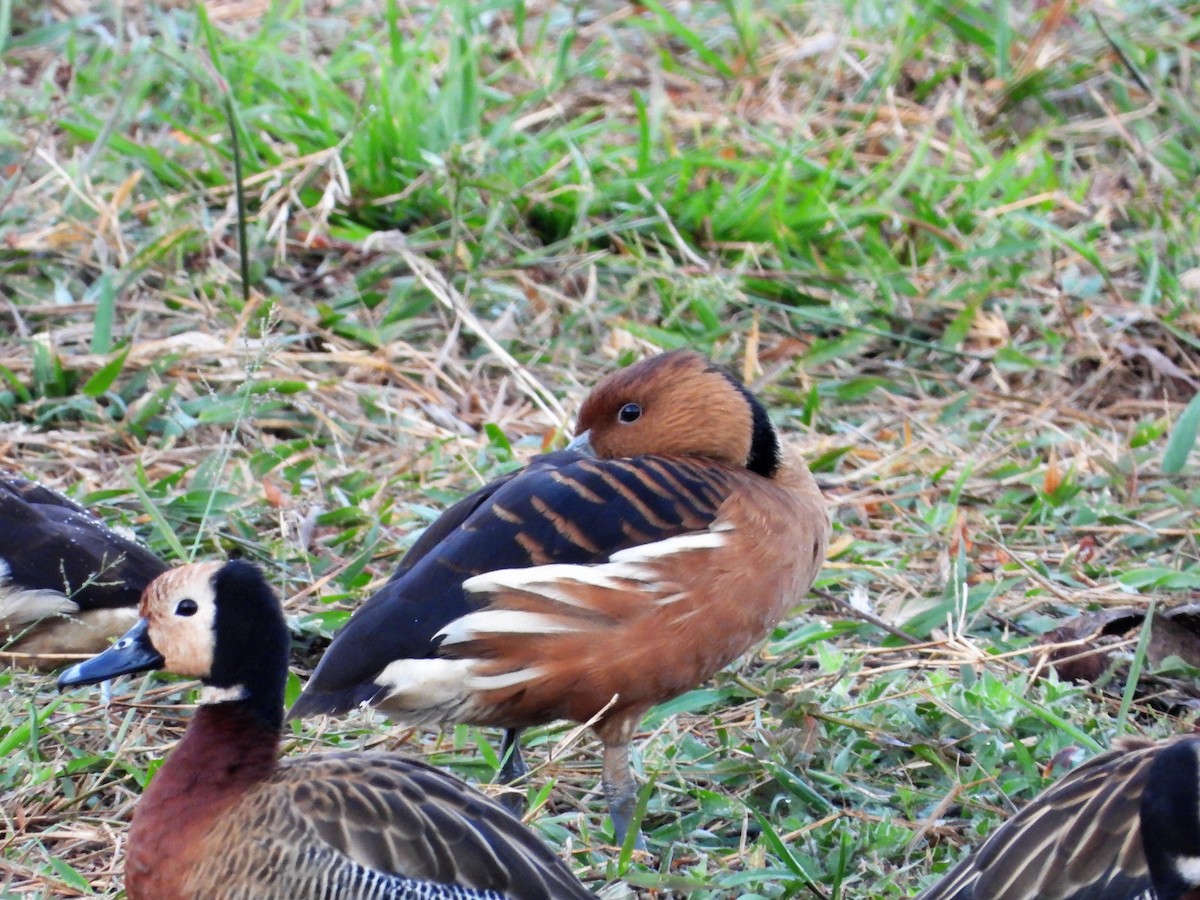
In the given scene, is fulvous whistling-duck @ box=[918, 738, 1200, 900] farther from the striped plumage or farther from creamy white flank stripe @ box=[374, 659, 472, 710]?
creamy white flank stripe @ box=[374, 659, 472, 710]

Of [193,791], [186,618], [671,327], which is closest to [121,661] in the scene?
[186,618]

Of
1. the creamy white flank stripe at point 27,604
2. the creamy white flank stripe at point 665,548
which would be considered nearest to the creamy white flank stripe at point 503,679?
the creamy white flank stripe at point 665,548

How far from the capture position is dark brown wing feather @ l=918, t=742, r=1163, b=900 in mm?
3029

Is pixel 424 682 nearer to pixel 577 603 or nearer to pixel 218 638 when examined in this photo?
pixel 577 603

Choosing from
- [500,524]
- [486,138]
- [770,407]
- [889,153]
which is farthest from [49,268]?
[889,153]

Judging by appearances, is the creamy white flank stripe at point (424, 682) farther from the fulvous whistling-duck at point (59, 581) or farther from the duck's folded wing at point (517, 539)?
the fulvous whistling-duck at point (59, 581)

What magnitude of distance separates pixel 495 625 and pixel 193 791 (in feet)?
2.44

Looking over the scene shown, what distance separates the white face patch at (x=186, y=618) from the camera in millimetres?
3305

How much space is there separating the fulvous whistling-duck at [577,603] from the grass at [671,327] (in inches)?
9.7

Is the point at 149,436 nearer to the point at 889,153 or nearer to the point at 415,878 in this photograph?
the point at 415,878

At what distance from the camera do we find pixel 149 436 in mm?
5387

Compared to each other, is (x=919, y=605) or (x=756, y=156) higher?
(x=756, y=156)

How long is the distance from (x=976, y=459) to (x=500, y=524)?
236cm

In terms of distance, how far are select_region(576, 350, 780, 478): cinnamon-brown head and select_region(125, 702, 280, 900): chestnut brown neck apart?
136 centimetres
